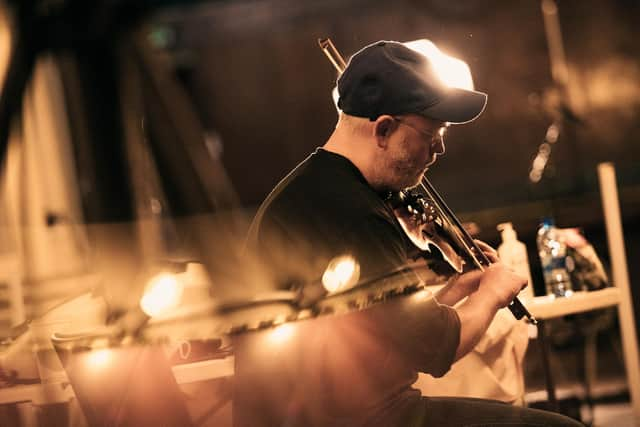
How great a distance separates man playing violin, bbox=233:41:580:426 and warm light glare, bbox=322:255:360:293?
12 mm

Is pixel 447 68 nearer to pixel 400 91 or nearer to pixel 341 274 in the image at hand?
pixel 400 91

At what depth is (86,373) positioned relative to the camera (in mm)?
1175

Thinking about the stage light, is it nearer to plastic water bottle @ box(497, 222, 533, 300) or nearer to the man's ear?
the man's ear

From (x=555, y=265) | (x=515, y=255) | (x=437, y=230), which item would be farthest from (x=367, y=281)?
(x=555, y=265)

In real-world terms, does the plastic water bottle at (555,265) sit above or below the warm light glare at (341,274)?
above

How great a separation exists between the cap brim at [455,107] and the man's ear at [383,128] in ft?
0.20

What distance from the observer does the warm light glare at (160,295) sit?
1.01m

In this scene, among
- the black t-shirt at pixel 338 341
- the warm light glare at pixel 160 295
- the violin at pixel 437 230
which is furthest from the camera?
the violin at pixel 437 230

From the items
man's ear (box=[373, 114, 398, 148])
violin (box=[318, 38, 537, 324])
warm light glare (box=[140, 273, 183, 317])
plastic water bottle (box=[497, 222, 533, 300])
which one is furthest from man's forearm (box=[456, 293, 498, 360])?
plastic water bottle (box=[497, 222, 533, 300])

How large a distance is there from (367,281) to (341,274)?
0.04 m

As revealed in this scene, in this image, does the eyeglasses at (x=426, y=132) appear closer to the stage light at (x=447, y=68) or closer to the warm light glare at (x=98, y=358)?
the stage light at (x=447, y=68)

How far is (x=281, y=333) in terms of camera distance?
1.23m

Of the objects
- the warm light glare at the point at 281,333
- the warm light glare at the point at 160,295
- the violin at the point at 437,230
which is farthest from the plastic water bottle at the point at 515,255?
the warm light glare at the point at 160,295

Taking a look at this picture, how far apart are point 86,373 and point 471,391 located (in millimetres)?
1074
